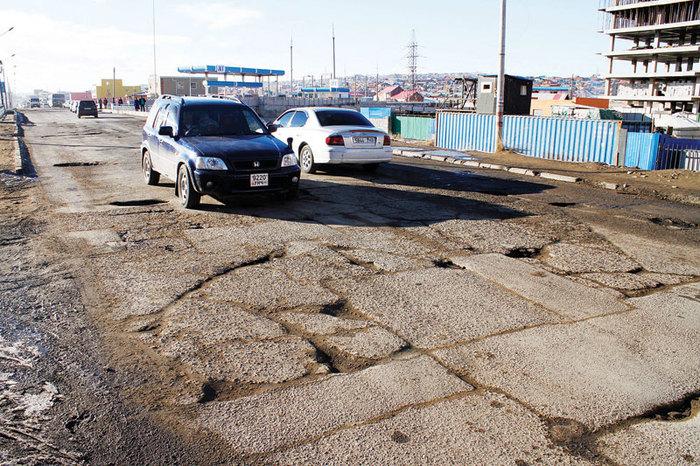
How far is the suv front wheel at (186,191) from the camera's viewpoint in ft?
32.0

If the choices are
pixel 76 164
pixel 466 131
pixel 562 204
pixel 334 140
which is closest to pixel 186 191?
pixel 334 140

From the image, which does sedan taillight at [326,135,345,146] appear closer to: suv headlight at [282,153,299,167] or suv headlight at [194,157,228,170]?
suv headlight at [282,153,299,167]

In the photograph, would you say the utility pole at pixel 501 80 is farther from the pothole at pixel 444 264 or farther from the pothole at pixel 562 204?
the pothole at pixel 444 264

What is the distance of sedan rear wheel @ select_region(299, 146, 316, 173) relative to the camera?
46.2 ft

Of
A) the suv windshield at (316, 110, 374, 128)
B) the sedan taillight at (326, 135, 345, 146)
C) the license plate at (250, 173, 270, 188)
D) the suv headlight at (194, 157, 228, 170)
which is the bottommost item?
the license plate at (250, 173, 270, 188)

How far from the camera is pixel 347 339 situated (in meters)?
4.74

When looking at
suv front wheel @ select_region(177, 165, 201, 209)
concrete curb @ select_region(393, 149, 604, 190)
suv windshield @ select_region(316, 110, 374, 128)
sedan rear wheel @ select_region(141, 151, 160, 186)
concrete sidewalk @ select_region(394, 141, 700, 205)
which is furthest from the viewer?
concrete curb @ select_region(393, 149, 604, 190)

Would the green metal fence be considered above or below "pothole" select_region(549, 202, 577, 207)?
above

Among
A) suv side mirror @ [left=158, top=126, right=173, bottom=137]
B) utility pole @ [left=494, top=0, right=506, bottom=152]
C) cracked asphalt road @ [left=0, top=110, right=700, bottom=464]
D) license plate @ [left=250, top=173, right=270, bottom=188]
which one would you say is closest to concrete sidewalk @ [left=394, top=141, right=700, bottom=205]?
utility pole @ [left=494, top=0, right=506, bottom=152]

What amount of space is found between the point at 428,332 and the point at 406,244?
2.96 meters

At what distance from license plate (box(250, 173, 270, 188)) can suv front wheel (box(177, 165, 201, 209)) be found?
3.08ft

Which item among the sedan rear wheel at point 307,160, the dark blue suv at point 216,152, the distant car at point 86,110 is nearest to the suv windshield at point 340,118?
the sedan rear wheel at point 307,160

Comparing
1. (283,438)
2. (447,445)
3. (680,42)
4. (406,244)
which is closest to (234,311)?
(283,438)

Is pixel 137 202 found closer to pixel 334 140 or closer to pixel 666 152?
pixel 334 140
